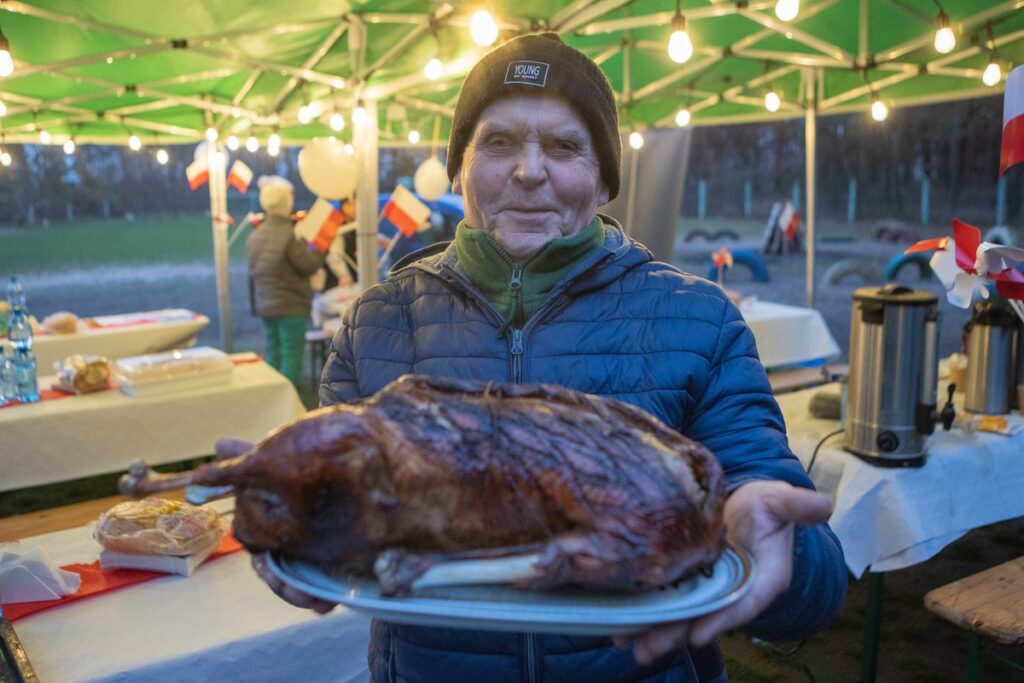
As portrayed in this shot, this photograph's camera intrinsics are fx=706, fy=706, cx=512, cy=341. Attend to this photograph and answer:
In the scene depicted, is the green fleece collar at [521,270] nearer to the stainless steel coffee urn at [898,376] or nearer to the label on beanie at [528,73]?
the label on beanie at [528,73]

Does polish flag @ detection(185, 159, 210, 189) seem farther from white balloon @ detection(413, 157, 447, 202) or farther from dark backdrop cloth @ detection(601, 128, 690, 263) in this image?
dark backdrop cloth @ detection(601, 128, 690, 263)

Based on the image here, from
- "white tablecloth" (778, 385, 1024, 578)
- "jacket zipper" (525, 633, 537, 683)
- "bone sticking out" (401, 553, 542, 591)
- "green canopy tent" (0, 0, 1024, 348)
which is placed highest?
"green canopy tent" (0, 0, 1024, 348)

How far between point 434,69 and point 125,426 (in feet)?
11.9

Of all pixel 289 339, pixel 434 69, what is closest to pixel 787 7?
pixel 434 69

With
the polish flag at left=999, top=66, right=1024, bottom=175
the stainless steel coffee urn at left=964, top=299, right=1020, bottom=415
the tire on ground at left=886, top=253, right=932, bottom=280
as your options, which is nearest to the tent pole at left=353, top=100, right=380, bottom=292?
the stainless steel coffee urn at left=964, top=299, right=1020, bottom=415

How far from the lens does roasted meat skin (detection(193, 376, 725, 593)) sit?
3.29 feet

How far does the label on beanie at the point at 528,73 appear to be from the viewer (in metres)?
1.48

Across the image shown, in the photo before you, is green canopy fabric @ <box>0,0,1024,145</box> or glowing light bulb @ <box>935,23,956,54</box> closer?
glowing light bulb @ <box>935,23,956,54</box>

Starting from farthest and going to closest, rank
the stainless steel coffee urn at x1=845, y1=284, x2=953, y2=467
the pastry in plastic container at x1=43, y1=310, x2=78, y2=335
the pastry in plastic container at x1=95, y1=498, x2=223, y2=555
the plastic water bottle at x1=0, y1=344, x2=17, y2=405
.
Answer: the pastry in plastic container at x1=43, y1=310, x2=78, y2=335, the plastic water bottle at x1=0, y1=344, x2=17, y2=405, the stainless steel coffee urn at x1=845, y1=284, x2=953, y2=467, the pastry in plastic container at x1=95, y1=498, x2=223, y2=555

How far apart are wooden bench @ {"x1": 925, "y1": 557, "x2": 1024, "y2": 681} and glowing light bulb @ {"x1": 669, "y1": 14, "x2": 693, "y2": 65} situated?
12.4ft

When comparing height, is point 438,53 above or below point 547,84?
above

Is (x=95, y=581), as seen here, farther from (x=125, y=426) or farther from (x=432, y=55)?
(x=432, y=55)

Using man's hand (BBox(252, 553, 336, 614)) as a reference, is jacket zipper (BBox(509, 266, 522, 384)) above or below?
above

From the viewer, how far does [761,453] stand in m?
1.39
